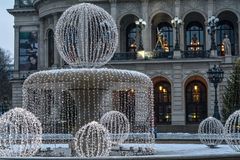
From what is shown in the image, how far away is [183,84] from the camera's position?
183ft

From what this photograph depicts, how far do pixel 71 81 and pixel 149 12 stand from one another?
42.8m

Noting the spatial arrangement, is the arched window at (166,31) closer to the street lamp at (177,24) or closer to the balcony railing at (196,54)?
the street lamp at (177,24)

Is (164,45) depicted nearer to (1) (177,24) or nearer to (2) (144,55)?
(1) (177,24)

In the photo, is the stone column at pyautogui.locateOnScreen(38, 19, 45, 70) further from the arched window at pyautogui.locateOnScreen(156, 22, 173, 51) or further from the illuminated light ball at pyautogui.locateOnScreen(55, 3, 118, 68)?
the illuminated light ball at pyautogui.locateOnScreen(55, 3, 118, 68)

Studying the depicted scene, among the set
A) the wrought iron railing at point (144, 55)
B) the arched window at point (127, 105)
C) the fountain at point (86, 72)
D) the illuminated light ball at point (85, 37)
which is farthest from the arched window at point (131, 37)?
the illuminated light ball at point (85, 37)

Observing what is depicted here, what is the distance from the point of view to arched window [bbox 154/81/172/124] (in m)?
58.2

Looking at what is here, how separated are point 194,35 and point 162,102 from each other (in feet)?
32.8

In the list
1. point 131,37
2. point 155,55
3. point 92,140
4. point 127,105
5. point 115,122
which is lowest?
point 92,140

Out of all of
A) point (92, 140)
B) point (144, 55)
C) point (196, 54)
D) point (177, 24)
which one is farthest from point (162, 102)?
point (92, 140)

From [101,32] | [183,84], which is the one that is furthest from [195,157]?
[183,84]

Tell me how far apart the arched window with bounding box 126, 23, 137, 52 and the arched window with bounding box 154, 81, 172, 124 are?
22.9ft

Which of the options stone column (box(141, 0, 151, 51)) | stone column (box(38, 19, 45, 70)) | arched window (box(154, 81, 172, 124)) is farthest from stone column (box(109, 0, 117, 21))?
stone column (box(38, 19, 45, 70))

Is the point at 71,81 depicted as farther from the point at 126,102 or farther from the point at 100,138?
the point at 126,102

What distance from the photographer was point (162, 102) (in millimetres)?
58750
